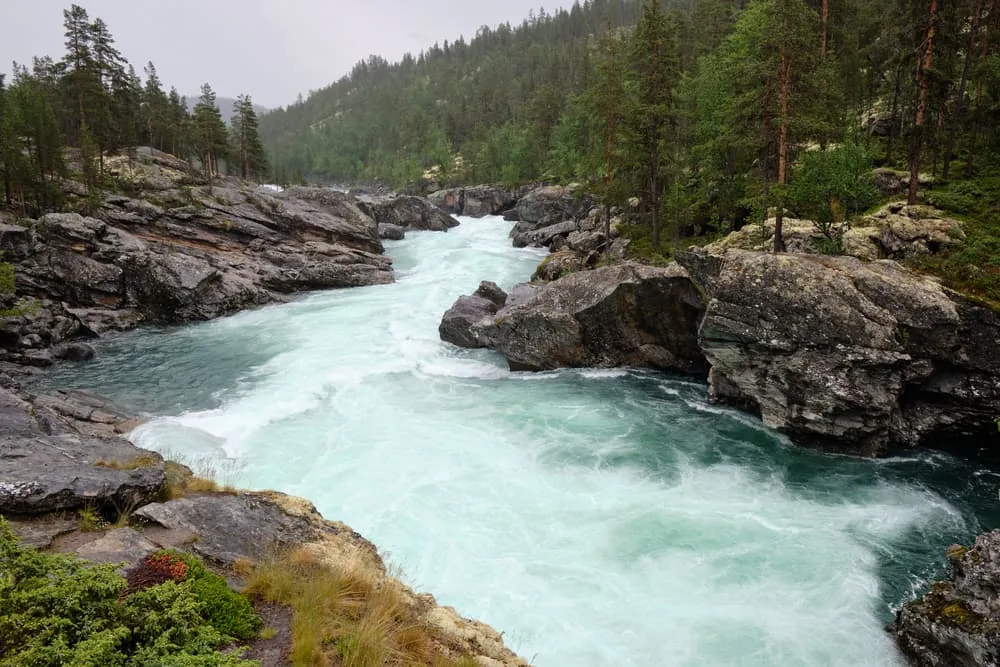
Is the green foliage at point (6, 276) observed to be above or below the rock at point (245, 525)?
above

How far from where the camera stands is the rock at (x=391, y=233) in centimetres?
7319

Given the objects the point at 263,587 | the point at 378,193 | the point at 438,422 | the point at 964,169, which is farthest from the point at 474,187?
the point at 263,587

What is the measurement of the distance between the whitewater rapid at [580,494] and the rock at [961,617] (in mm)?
664

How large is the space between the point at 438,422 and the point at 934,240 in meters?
21.0

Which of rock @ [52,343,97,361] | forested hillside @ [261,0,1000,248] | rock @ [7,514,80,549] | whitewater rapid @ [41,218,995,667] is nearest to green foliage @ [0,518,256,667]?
rock @ [7,514,80,549]

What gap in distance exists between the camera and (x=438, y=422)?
66.9 ft

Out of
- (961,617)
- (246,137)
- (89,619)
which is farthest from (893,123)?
(246,137)

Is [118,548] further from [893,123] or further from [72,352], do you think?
[893,123]

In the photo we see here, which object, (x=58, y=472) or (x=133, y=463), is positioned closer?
(x=58, y=472)

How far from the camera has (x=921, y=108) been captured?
2519 centimetres

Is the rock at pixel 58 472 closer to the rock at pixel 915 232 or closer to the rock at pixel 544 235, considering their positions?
the rock at pixel 915 232

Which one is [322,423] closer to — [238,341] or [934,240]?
[238,341]

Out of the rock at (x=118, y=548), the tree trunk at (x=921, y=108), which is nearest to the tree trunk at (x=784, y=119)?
the tree trunk at (x=921, y=108)

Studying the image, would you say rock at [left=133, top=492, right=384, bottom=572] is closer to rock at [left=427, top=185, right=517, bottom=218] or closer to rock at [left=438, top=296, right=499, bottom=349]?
rock at [left=438, top=296, right=499, bottom=349]
